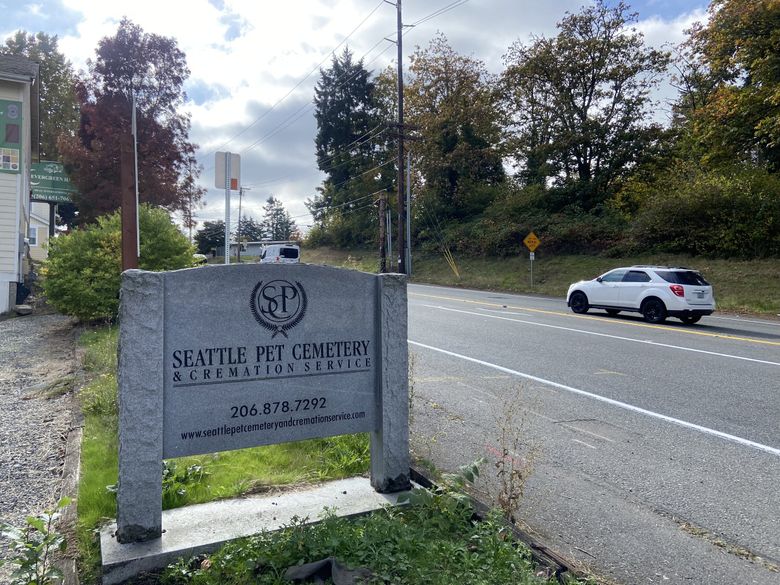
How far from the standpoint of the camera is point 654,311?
17.4 metres

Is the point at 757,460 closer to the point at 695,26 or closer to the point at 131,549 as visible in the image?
the point at 131,549

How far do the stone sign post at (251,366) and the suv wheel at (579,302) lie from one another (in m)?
16.2

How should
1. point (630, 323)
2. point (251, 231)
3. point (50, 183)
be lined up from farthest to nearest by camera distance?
point (251, 231)
point (50, 183)
point (630, 323)

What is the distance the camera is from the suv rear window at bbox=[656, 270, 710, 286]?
17.2 metres

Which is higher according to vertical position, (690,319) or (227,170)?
(227,170)

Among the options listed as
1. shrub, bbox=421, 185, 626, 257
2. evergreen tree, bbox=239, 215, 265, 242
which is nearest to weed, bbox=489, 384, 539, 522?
shrub, bbox=421, 185, 626, 257

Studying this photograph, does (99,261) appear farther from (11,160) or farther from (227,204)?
(11,160)

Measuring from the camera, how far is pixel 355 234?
57.7 m

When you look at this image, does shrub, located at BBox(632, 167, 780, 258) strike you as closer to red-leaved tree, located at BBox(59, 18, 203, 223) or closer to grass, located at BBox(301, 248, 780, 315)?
grass, located at BBox(301, 248, 780, 315)

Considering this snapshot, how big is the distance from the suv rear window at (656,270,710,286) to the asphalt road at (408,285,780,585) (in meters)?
4.31

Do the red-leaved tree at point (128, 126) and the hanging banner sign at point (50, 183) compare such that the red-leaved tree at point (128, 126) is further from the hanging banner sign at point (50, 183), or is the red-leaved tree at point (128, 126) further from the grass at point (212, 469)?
the grass at point (212, 469)

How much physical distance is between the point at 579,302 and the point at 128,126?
22.9 m

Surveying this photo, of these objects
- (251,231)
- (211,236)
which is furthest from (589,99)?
(251,231)

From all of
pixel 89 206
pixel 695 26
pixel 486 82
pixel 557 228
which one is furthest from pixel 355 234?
pixel 695 26
